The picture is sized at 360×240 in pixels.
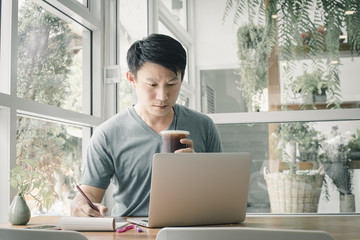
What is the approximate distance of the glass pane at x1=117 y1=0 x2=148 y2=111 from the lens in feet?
10.2

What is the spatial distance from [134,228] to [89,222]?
0.16 m

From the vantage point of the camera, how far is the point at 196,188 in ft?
4.19

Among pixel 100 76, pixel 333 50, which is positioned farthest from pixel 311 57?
pixel 100 76

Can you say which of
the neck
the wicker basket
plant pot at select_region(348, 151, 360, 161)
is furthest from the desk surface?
plant pot at select_region(348, 151, 360, 161)

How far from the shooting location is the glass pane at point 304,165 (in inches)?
105

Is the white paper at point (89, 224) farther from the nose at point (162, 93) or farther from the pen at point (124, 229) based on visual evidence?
the nose at point (162, 93)

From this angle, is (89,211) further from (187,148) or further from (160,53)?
(160,53)

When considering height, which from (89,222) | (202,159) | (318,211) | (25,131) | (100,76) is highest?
(100,76)

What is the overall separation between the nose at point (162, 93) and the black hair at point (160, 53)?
3.6 inches

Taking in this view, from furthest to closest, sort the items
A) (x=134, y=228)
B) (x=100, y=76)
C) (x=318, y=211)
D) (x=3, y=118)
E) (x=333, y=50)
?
(x=100, y=76)
(x=318, y=211)
(x=333, y=50)
(x=3, y=118)
(x=134, y=228)

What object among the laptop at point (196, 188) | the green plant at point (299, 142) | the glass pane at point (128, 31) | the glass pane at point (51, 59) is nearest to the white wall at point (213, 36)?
the glass pane at point (128, 31)

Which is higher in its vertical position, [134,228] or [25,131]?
[25,131]

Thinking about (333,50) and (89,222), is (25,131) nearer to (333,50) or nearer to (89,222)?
(89,222)

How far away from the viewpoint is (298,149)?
2727 millimetres
